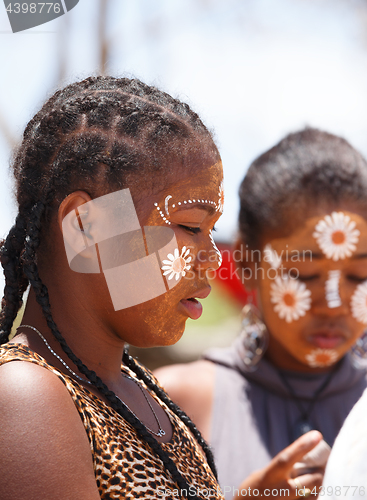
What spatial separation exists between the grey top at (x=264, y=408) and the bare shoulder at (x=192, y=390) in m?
0.04

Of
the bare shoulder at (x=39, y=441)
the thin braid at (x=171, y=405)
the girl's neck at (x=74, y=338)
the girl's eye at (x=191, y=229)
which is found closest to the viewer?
the bare shoulder at (x=39, y=441)

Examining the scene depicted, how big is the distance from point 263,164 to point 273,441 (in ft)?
4.46

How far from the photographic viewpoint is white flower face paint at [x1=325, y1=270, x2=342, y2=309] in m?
2.21

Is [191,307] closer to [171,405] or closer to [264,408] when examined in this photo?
[171,405]

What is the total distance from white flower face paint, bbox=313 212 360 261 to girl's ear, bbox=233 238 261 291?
1.12 ft

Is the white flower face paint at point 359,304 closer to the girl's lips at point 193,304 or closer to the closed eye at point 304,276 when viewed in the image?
the closed eye at point 304,276

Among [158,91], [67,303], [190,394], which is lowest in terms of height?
[190,394]

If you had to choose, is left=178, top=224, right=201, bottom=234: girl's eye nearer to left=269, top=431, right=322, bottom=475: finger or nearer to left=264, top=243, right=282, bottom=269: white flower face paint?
left=269, top=431, right=322, bottom=475: finger

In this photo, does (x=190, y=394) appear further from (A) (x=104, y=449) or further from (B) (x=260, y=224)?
(A) (x=104, y=449)

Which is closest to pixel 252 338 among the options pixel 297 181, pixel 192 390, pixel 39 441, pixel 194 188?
pixel 192 390

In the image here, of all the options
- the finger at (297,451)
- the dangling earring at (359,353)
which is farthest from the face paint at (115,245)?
the dangling earring at (359,353)

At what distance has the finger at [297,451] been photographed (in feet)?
4.81

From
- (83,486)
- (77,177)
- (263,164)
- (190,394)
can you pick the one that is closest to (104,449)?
(83,486)

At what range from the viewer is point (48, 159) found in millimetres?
1151
